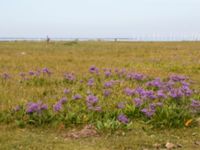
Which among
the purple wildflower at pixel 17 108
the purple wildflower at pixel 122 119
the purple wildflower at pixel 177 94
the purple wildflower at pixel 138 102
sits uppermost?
the purple wildflower at pixel 177 94

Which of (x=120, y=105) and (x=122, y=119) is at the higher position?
(x=120, y=105)

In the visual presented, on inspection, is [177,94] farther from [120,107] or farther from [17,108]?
[17,108]

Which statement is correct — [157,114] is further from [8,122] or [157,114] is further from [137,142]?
[8,122]

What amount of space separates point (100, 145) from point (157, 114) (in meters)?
2.00

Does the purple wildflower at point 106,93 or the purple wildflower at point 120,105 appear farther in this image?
the purple wildflower at point 106,93

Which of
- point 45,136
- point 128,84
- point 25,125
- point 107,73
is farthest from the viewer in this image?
point 107,73

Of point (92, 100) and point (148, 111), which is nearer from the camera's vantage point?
point (148, 111)

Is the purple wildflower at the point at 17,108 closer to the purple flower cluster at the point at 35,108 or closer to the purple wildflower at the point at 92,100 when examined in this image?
the purple flower cluster at the point at 35,108

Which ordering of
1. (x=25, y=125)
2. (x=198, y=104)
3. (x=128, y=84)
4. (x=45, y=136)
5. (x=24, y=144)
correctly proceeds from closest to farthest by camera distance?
(x=24, y=144), (x=45, y=136), (x=25, y=125), (x=198, y=104), (x=128, y=84)

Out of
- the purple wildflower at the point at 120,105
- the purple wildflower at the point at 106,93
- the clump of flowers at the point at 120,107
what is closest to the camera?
the clump of flowers at the point at 120,107

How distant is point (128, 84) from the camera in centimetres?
1148

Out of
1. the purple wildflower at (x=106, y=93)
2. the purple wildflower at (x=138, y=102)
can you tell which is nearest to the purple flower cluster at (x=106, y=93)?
the purple wildflower at (x=106, y=93)

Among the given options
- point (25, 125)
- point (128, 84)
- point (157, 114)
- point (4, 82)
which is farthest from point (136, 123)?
point (4, 82)

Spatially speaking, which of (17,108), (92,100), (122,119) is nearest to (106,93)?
(92,100)
